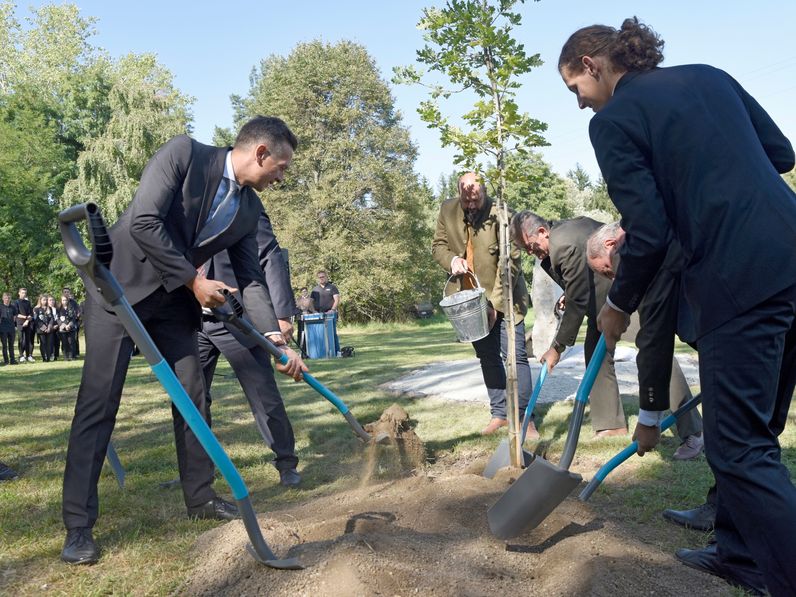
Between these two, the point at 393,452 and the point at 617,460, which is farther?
the point at 393,452

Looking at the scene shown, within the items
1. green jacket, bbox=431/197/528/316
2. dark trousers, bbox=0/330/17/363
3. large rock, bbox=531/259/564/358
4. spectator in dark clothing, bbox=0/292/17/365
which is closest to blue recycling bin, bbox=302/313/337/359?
large rock, bbox=531/259/564/358

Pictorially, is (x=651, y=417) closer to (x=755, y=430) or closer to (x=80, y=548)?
(x=755, y=430)

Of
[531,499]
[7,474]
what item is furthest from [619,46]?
[7,474]

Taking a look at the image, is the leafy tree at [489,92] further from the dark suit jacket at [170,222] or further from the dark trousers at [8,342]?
the dark trousers at [8,342]

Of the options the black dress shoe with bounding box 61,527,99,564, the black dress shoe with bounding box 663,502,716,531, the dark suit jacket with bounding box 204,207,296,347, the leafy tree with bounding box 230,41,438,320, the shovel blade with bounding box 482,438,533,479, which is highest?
the leafy tree with bounding box 230,41,438,320

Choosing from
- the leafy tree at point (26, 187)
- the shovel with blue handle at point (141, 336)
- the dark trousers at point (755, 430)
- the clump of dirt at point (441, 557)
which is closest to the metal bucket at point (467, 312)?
the clump of dirt at point (441, 557)

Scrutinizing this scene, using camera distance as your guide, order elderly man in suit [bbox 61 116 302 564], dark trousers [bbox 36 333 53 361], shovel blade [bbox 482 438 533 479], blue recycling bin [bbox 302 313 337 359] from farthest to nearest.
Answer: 1. dark trousers [bbox 36 333 53 361]
2. blue recycling bin [bbox 302 313 337 359]
3. shovel blade [bbox 482 438 533 479]
4. elderly man in suit [bbox 61 116 302 564]

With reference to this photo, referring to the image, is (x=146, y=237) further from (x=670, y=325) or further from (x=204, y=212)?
(x=670, y=325)

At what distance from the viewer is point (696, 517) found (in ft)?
12.1

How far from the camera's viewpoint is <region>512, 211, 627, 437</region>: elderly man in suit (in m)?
5.04

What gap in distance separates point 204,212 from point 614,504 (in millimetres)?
2772

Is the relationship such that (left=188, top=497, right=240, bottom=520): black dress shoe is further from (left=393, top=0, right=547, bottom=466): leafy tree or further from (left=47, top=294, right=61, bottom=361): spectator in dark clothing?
(left=47, top=294, right=61, bottom=361): spectator in dark clothing

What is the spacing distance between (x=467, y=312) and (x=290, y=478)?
170cm

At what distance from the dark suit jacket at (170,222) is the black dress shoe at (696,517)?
273cm
